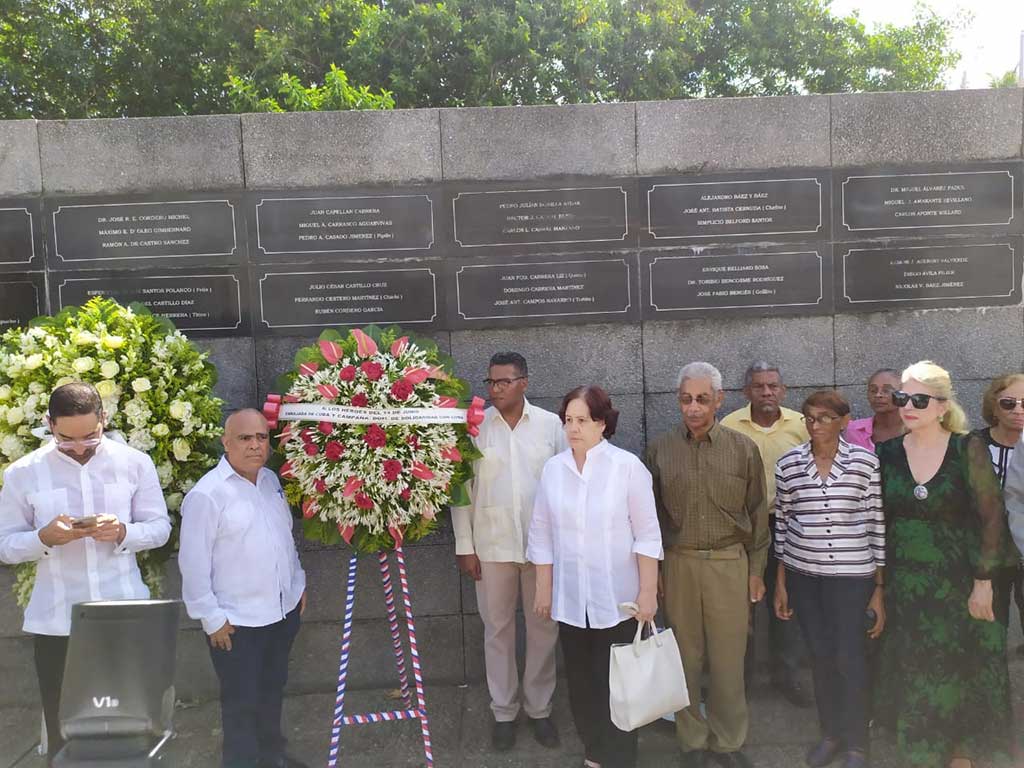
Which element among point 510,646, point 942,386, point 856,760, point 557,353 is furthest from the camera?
point 557,353

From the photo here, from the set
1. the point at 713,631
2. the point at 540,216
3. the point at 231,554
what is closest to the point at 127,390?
the point at 231,554

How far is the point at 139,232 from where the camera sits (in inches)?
179

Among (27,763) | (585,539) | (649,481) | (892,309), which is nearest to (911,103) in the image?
(892,309)

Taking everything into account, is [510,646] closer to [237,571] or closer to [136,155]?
[237,571]

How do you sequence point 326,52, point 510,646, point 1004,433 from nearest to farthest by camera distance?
point 1004,433, point 510,646, point 326,52

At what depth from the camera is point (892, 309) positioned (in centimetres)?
466

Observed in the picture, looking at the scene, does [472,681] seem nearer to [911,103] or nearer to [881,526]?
[881,526]

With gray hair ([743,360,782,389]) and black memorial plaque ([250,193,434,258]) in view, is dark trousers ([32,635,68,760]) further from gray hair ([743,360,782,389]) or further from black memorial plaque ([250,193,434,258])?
gray hair ([743,360,782,389])

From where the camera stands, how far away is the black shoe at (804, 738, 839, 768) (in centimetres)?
357

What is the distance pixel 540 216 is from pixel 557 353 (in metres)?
0.80

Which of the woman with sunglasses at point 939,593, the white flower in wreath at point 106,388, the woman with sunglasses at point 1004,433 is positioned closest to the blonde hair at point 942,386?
the woman with sunglasses at point 939,593

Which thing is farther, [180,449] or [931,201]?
[931,201]

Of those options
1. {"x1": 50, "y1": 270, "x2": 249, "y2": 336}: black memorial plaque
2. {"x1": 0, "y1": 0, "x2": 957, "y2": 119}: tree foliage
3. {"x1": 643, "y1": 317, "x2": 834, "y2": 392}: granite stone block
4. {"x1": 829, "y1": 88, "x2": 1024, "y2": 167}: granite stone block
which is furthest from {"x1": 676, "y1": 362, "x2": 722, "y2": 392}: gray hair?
{"x1": 0, "y1": 0, "x2": 957, "y2": 119}: tree foliage

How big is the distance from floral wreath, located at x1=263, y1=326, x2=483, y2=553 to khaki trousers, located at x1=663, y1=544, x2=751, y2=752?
1.09 meters
